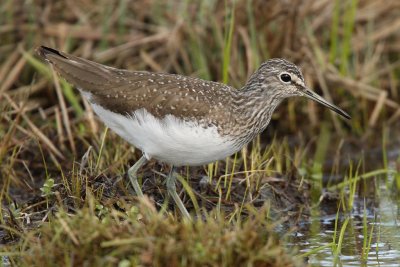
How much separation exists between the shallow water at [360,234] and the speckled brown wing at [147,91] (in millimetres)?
1378

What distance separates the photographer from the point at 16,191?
8516 mm

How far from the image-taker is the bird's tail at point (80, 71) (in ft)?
23.9

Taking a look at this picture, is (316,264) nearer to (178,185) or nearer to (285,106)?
(178,185)

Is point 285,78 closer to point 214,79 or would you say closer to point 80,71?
point 80,71

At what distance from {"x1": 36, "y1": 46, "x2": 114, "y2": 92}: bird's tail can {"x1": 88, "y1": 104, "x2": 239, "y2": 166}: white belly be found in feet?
1.22

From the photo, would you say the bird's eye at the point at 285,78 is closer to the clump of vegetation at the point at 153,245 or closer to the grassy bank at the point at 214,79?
the grassy bank at the point at 214,79

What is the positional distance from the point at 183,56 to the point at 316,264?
16.3 feet

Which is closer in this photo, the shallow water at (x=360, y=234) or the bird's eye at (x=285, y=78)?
the shallow water at (x=360, y=234)

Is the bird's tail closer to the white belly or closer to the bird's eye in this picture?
the white belly

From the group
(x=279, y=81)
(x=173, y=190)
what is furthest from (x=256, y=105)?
(x=173, y=190)

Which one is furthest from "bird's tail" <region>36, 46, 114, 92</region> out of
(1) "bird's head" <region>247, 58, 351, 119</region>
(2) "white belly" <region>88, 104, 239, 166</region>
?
(1) "bird's head" <region>247, 58, 351, 119</region>

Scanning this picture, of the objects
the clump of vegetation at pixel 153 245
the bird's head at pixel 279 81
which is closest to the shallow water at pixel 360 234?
the clump of vegetation at pixel 153 245

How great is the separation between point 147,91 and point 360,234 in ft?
7.64

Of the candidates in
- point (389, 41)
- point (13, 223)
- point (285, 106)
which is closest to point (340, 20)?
point (389, 41)
